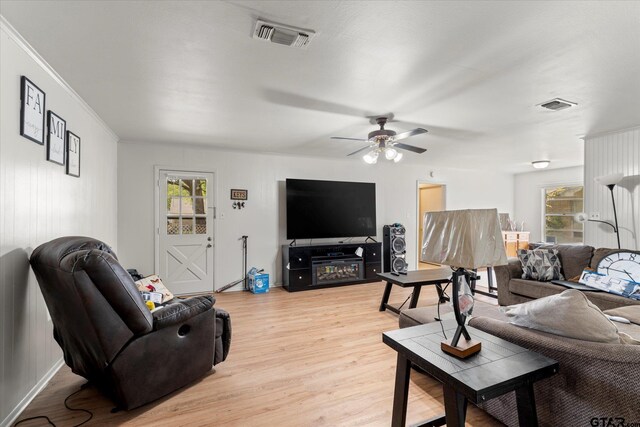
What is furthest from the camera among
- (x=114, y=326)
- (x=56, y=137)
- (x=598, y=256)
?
(x=598, y=256)

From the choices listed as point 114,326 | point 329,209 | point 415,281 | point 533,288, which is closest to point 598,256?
point 533,288

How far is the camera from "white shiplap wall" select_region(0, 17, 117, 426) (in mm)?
1854

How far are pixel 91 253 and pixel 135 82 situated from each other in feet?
5.43

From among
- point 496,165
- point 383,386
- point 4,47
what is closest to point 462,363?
point 383,386

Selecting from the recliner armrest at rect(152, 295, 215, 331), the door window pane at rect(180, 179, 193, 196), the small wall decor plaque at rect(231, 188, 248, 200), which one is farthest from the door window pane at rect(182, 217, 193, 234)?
the recliner armrest at rect(152, 295, 215, 331)

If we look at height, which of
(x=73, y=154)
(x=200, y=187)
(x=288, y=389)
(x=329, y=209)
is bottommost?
(x=288, y=389)

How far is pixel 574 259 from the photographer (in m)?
3.96

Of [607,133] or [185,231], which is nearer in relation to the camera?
[607,133]

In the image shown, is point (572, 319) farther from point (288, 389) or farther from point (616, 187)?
point (616, 187)

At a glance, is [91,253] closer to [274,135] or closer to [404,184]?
[274,135]

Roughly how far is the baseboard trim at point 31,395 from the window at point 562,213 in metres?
9.16

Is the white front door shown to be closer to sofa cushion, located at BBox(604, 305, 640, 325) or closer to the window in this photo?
sofa cushion, located at BBox(604, 305, 640, 325)

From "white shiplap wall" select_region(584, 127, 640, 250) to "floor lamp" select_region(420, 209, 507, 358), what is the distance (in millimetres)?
4053

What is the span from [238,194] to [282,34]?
12.1 feet
